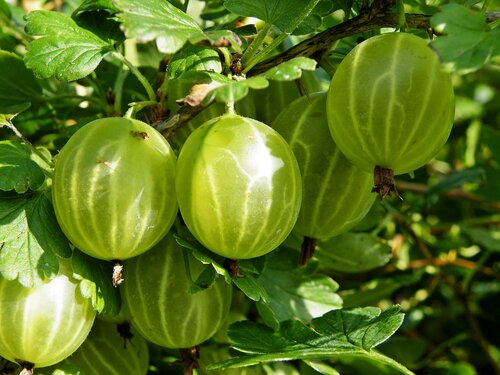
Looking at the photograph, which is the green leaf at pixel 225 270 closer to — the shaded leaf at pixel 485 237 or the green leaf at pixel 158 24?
the green leaf at pixel 158 24

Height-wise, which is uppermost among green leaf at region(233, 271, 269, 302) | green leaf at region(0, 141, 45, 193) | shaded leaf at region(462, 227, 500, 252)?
green leaf at region(0, 141, 45, 193)

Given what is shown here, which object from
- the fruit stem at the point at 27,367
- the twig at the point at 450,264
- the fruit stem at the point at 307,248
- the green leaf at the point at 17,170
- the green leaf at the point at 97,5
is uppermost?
the green leaf at the point at 97,5

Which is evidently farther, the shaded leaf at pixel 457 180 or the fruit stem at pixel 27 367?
the shaded leaf at pixel 457 180

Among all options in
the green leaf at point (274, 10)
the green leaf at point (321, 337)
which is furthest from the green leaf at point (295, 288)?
the green leaf at point (274, 10)

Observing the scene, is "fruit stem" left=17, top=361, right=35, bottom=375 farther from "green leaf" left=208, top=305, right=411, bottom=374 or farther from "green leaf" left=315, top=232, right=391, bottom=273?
"green leaf" left=315, top=232, right=391, bottom=273

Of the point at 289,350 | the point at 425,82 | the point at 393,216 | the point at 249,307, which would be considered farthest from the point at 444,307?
the point at 425,82

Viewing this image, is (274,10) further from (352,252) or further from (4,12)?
(4,12)

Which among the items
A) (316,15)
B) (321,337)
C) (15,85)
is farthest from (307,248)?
(15,85)

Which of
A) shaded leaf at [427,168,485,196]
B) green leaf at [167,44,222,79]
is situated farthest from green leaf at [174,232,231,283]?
shaded leaf at [427,168,485,196]
